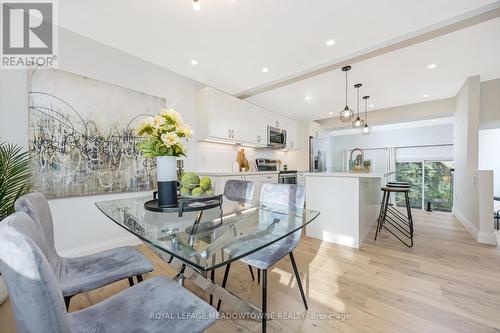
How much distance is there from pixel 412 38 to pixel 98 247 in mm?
4406

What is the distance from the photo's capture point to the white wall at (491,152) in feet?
14.7

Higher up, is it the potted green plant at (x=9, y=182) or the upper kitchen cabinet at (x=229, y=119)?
the upper kitchen cabinet at (x=229, y=119)

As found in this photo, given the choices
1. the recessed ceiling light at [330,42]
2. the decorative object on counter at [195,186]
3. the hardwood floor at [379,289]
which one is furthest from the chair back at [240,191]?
the recessed ceiling light at [330,42]

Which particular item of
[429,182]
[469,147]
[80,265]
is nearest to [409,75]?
[469,147]

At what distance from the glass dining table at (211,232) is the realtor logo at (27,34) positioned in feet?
5.56

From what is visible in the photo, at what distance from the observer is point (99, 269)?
1.17 meters

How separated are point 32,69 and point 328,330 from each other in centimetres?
344

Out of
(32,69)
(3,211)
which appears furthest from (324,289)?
(32,69)

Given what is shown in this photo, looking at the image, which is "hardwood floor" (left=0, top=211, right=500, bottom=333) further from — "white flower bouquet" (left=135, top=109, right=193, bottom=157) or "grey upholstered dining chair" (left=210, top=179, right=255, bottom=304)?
"white flower bouquet" (left=135, top=109, right=193, bottom=157)

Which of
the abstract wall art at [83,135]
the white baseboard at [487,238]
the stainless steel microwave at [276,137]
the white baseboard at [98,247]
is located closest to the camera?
the abstract wall art at [83,135]

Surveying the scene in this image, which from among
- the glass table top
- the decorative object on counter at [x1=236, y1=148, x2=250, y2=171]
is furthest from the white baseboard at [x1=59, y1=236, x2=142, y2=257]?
the decorative object on counter at [x1=236, y1=148, x2=250, y2=171]

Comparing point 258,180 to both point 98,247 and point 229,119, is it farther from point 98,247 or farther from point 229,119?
point 98,247

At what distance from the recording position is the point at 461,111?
3729 mm

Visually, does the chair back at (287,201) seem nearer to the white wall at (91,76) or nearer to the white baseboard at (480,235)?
the white wall at (91,76)
